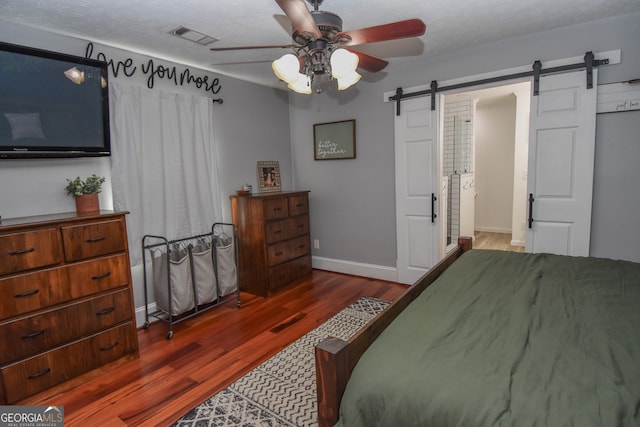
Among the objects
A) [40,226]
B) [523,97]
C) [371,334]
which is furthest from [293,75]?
[523,97]

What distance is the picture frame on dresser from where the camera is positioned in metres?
4.12

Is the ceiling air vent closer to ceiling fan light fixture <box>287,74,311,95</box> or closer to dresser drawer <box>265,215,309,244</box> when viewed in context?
ceiling fan light fixture <box>287,74,311,95</box>

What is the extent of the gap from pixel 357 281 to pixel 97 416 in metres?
2.70

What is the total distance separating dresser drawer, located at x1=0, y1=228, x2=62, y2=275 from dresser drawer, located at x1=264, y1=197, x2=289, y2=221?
1.83 meters

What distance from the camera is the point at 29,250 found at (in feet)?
6.51

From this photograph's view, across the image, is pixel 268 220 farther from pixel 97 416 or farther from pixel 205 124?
pixel 97 416

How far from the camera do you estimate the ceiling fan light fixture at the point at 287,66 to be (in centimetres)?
182

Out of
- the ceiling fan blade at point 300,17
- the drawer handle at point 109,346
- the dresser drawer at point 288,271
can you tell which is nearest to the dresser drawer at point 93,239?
the drawer handle at point 109,346

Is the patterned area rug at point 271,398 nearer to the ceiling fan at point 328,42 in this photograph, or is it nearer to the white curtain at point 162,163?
the white curtain at point 162,163

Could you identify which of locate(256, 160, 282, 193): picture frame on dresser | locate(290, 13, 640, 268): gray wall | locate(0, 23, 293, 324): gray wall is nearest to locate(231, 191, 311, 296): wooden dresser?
locate(0, 23, 293, 324): gray wall

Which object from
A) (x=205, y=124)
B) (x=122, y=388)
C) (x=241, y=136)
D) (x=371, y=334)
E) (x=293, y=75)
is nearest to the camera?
(x=371, y=334)

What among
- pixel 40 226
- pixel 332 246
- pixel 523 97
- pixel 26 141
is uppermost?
pixel 523 97

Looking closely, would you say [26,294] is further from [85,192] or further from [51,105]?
[51,105]

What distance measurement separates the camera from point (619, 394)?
0.90 meters
